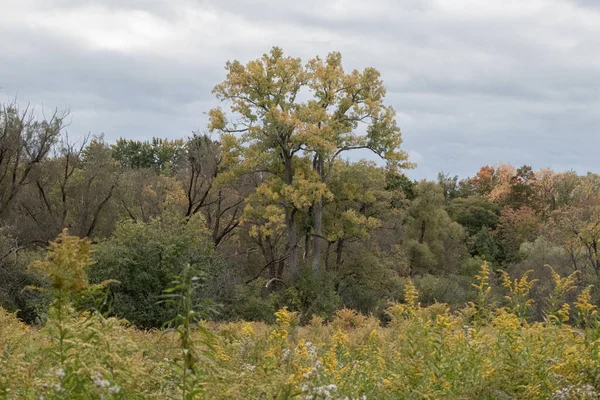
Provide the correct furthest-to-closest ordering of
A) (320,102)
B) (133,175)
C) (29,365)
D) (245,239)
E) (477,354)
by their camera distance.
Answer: (133,175), (245,239), (320,102), (477,354), (29,365)

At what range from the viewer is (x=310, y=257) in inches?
1357

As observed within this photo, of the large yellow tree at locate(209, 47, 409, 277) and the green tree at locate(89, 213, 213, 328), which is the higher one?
the large yellow tree at locate(209, 47, 409, 277)

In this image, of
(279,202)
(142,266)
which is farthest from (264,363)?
(279,202)

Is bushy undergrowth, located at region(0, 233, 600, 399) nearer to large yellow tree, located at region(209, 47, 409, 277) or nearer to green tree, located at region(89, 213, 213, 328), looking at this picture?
green tree, located at region(89, 213, 213, 328)

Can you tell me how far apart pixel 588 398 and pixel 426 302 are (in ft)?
90.7

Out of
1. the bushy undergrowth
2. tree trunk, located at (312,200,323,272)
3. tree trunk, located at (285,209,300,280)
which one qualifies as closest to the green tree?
tree trunk, located at (285,209,300,280)

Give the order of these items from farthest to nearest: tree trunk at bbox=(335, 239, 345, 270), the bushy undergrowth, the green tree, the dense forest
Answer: tree trunk at bbox=(335, 239, 345, 270)
the green tree
the dense forest
the bushy undergrowth

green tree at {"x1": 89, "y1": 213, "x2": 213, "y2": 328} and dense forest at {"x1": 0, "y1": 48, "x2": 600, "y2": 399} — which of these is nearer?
dense forest at {"x1": 0, "y1": 48, "x2": 600, "y2": 399}

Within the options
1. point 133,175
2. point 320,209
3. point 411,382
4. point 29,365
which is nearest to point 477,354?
point 411,382

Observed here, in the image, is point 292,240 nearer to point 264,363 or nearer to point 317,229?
point 317,229

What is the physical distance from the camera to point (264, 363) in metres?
6.21

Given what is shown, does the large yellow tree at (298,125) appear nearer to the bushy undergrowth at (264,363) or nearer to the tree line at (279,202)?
the tree line at (279,202)

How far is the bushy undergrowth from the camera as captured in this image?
3.83 metres

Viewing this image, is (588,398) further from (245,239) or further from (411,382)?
(245,239)
